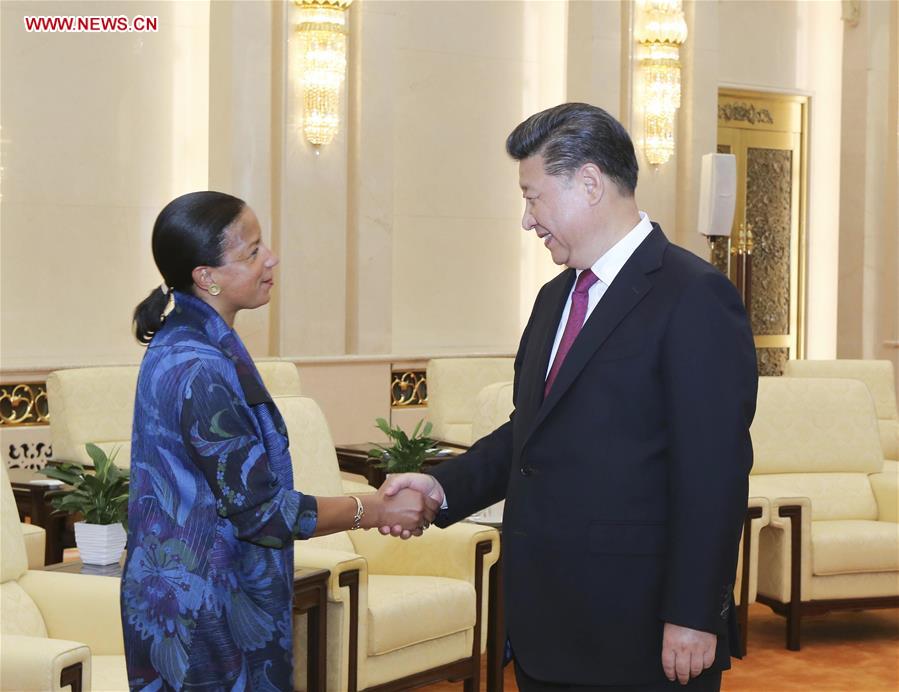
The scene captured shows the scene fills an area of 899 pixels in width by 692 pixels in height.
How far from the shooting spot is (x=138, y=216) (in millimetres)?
7648

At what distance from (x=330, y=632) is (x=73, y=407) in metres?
2.62

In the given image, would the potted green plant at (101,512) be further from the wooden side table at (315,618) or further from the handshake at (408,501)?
the handshake at (408,501)

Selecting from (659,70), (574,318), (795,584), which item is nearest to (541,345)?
(574,318)

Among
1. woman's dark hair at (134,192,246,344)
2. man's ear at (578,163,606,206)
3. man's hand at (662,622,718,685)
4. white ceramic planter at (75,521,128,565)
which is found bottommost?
white ceramic planter at (75,521,128,565)

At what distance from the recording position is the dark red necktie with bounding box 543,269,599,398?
88.1 inches

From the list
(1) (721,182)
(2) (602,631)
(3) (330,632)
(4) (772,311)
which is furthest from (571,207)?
(4) (772,311)

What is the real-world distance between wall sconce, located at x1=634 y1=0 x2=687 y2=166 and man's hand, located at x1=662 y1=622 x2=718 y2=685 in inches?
280

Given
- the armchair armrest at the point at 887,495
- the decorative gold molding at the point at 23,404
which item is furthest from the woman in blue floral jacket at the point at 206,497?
the decorative gold molding at the point at 23,404

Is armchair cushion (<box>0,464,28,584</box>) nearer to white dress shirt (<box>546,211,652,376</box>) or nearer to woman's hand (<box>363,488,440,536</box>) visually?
woman's hand (<box>363,488,440,536</box>)

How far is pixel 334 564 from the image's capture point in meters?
3.66

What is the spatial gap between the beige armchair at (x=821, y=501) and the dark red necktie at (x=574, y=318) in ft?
9.83

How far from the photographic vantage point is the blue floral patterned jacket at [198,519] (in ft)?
7.50

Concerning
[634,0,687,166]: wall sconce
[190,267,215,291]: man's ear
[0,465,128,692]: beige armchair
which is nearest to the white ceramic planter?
[0,465,128,692]: beige armchair

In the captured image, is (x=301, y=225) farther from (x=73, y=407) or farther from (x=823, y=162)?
(x=823, y=162)
